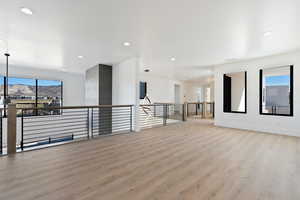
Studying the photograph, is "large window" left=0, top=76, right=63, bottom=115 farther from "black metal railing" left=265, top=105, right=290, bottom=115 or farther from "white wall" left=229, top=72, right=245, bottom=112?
"black metal railing" left=265, top=105, right=290, bottom=115

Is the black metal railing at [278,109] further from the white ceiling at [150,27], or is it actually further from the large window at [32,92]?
the large window at [32,92]

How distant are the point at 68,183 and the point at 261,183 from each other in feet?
8.14

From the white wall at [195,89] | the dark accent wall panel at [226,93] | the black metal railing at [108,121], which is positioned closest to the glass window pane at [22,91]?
the black metal railing at [108,121]

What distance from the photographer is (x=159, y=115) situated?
29.0 ft

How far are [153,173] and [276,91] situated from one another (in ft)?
16.9

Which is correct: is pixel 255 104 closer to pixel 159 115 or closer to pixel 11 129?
pixel 159 115

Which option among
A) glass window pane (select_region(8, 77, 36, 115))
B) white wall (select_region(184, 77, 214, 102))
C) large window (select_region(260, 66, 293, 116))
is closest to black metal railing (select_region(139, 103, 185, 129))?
white wall (select_region(184, 77, 214, 102))

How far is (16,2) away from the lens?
2.07 metres

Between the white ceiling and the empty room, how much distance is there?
0.02 metres

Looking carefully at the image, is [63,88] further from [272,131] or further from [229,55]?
[272,131]

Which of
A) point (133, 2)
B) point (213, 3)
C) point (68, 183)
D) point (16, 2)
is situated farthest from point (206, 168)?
point (16, 2)

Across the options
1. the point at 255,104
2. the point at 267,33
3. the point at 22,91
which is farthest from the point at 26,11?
the point at 255,104

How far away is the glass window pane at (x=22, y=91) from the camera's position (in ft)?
20.5

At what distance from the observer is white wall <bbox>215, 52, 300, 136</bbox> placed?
4254 millimetres
